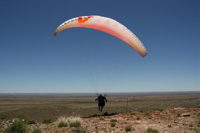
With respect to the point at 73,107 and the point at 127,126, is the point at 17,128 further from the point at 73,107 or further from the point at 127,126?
the point at 73,107

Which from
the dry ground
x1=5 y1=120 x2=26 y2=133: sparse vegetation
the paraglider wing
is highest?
the paraglider wing

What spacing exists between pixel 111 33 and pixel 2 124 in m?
10.6

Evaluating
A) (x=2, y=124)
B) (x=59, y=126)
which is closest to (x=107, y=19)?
(x=59, y=126)

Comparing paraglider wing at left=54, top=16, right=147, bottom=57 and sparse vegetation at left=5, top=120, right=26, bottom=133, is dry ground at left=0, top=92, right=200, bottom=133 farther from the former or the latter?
paraglider wing at left=54, top=16, right=147, bottom=57

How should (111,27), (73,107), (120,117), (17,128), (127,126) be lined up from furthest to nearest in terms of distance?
1. (73,107)
2. (120,117)
3. (111,27)
4. (127,126)
5. (17,128)

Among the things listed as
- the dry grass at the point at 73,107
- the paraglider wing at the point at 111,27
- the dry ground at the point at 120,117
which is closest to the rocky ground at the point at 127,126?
the dry ground at the point at 120,117

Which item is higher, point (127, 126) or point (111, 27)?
point (111, 27)

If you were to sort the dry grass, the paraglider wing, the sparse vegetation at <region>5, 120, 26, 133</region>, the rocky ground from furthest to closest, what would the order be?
the dry grass → the paraglider wing → the rocky ground → the sparse vegetation at <region>5, 120, 26, 133</region>

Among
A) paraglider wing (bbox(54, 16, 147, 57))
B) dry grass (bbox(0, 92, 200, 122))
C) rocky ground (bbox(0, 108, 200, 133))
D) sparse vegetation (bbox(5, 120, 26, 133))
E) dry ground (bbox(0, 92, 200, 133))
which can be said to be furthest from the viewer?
dry grass (bbox(0, 92, 200, 122))

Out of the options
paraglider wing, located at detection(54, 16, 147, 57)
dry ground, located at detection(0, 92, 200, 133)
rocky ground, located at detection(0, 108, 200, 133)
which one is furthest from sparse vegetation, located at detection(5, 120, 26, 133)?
paraglider wing, located at detection(54, 16, 147, 57)

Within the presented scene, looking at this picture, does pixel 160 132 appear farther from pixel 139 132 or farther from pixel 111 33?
pixel 111 33

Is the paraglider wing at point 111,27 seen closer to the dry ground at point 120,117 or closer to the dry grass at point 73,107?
the dry ground at point 120,117

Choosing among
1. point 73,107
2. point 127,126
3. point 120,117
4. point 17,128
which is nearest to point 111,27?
point 127,126

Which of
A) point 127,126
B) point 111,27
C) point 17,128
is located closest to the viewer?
point 17,128
